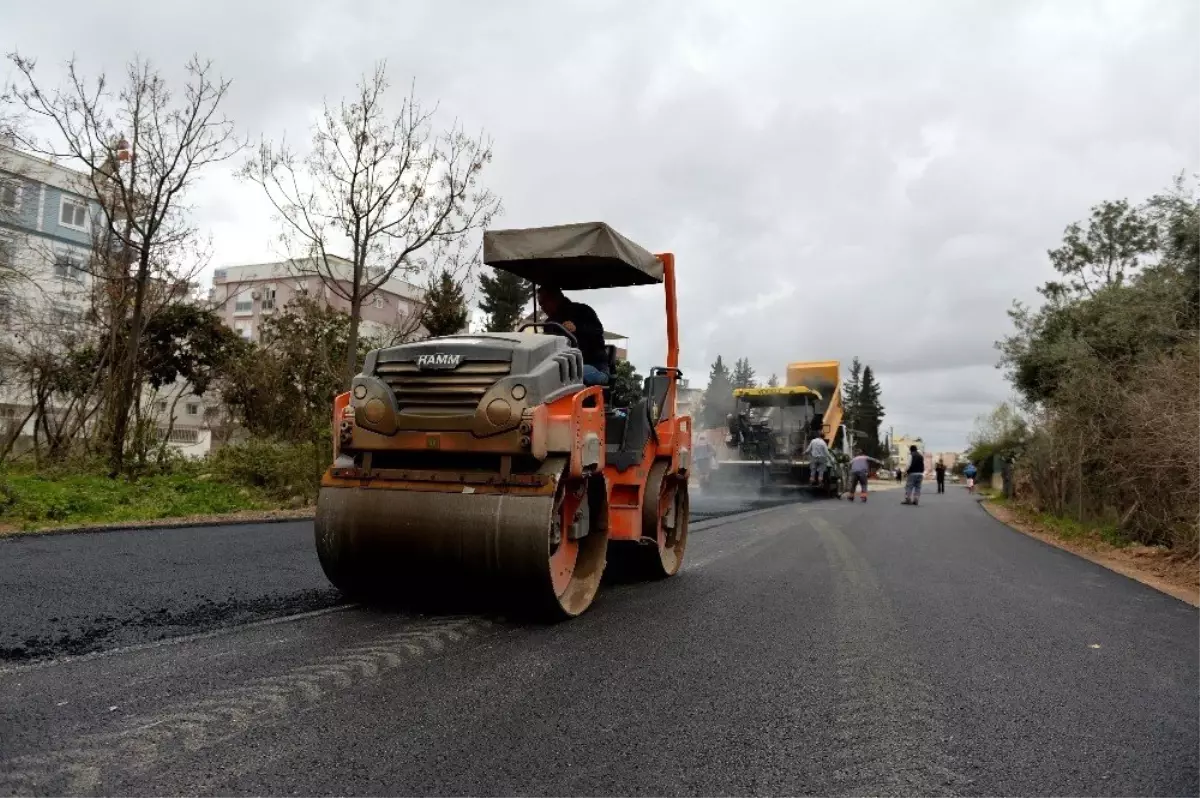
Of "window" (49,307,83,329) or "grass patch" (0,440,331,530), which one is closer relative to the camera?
"grass patch" (0,440,331,530)

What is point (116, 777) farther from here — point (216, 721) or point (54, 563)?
point (54, 563)

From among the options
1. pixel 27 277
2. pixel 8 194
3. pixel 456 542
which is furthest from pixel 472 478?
pixel 8 194

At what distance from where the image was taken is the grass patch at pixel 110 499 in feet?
30.4

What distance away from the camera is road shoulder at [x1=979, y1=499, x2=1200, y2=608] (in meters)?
8.15

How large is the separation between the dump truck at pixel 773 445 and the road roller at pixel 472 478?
16485mm

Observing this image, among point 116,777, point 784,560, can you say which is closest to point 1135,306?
point 784,560

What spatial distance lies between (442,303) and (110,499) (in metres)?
6.68

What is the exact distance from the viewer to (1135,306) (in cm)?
1302

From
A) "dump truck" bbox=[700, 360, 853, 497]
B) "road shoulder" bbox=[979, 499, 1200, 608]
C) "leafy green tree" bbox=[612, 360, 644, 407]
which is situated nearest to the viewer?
"leafy green tree" bbox=[612, 360, 644, 407]

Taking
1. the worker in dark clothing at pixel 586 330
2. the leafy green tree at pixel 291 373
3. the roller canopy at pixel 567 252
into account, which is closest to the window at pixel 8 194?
the leafy green tree at pixel 291 373

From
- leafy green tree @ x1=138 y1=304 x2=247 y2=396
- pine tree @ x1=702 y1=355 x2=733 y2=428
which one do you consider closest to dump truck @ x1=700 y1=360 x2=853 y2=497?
pine tree @ x1=702 y1=355 x2=733 y2=428

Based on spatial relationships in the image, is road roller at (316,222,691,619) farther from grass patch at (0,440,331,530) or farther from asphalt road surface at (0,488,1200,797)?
grass patch at (0,440,331,530)

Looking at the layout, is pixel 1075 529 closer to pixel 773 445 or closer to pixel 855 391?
pixel 773 445

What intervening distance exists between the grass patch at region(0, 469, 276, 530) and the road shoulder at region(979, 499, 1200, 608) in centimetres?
1103
